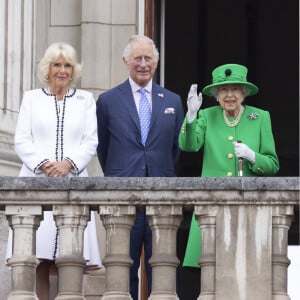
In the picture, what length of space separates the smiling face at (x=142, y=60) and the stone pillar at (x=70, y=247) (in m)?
1.24

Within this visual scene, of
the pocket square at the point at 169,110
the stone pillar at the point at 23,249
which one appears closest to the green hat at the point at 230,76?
the pocket square at the point at 169,110

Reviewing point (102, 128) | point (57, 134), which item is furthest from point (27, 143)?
point (102, 128)

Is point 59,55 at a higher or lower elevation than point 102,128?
higher

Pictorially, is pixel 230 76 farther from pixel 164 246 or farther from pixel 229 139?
pixel 164 246

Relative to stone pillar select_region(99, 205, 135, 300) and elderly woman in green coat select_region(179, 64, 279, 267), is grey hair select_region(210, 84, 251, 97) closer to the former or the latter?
elderly woman in green coat select_region(179, 64, 279, 267)

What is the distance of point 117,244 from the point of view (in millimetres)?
12289

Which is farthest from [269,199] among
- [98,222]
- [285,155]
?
[285,155]

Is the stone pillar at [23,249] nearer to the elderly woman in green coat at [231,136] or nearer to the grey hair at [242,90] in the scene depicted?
the elderly woman in green coat at [231,136]

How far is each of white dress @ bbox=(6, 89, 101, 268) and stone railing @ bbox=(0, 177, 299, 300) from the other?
0.41m

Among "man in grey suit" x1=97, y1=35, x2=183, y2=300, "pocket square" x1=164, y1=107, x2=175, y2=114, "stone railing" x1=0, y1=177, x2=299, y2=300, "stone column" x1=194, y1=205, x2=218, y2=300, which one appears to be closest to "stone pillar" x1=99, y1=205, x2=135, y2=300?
"stone railing" x1=0, y1=177, x2=299, y2=300

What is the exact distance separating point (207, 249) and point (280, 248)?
44 cm

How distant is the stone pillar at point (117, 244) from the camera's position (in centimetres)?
1225

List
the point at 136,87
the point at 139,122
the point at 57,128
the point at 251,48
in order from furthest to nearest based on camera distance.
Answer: the point at 251,48 → the point at 136,87 → the point at 139,122 → the point at 57,128

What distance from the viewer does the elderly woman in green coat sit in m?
12.7
